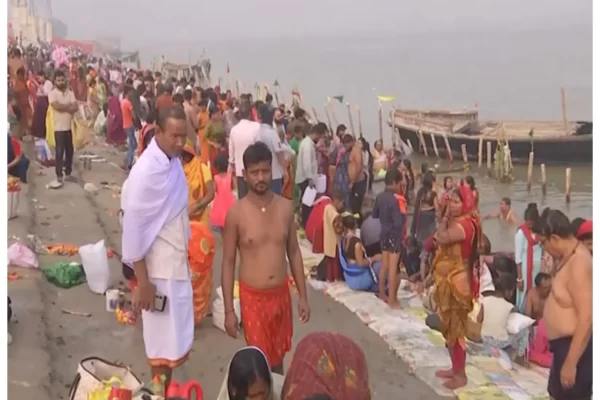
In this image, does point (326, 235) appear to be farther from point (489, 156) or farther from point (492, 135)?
point (492, 135)

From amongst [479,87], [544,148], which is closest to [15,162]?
[544,148]

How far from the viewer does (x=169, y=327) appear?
11.7ft

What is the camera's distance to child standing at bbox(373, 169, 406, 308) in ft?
19.7

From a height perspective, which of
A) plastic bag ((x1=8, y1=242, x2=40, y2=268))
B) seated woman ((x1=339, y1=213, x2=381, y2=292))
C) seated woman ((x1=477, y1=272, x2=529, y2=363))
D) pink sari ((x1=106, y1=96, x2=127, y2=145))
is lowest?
seated woman ((x1=477, y1=272, x2=529, y2=363))

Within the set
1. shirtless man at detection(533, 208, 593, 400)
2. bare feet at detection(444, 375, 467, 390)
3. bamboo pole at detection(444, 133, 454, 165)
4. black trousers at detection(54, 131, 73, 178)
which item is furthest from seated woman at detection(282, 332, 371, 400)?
bamboo pole at detection(444, 133, 454, 165)

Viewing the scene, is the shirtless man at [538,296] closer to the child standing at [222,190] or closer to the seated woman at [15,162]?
the child standing at [222,190]

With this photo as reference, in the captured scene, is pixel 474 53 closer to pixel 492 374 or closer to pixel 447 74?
pixel 447 74

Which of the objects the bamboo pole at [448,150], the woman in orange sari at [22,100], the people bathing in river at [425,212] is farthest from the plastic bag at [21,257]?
the bamboo pole at [448,150]

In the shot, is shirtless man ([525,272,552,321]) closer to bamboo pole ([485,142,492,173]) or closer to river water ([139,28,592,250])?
river water ([139,28,592,250])

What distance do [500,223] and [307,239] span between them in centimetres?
623

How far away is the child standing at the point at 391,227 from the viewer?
19.7 ft

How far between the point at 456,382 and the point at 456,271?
66cm

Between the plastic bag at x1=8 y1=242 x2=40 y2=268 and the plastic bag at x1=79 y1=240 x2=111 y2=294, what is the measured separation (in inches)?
19.0

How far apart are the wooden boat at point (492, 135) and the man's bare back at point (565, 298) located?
16.7m
